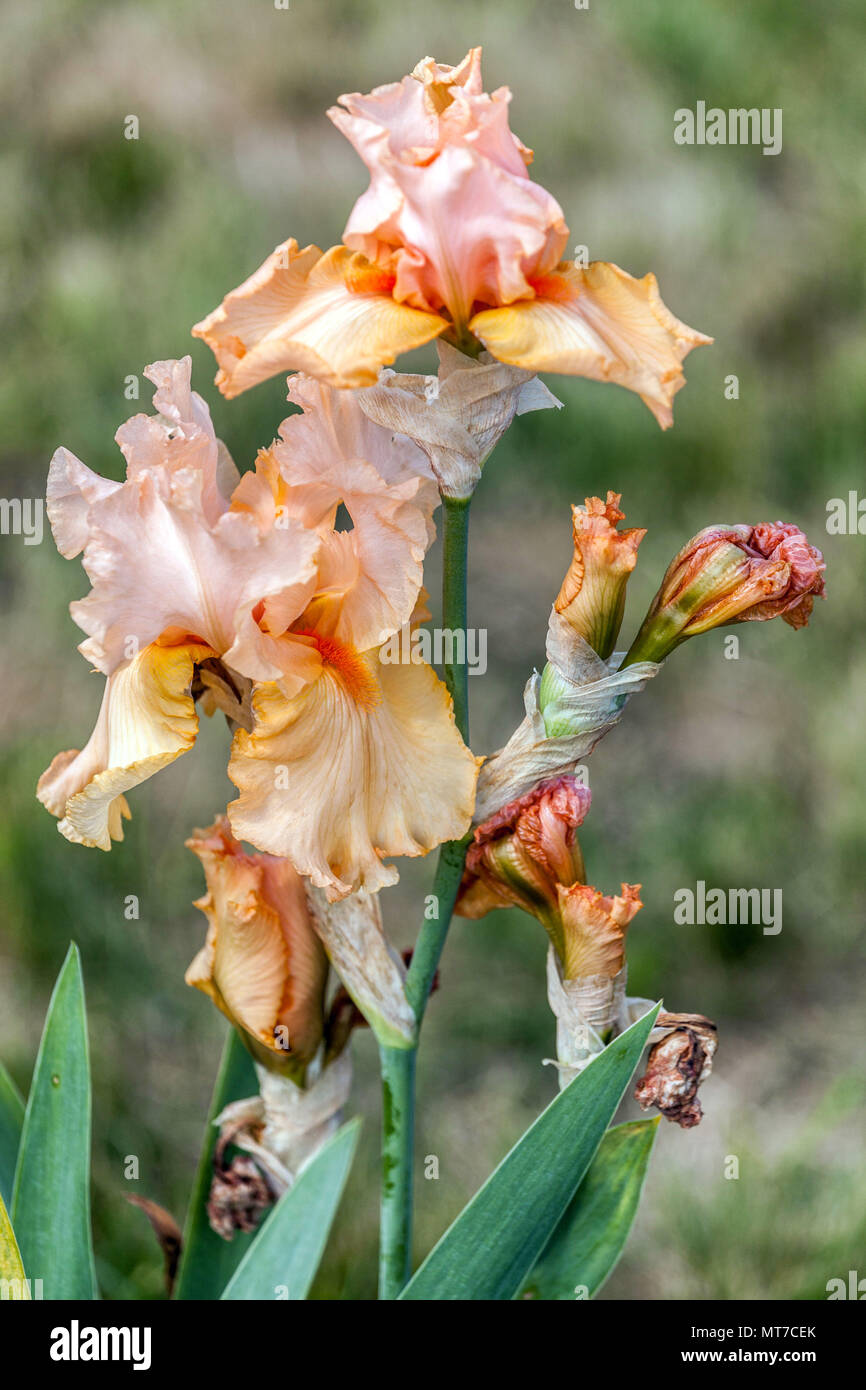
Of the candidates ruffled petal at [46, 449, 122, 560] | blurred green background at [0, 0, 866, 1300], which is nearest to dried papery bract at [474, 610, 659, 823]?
ruffled petal at [46, 449, 122, 560]

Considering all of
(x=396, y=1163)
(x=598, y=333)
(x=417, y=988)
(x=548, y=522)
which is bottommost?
(x=396, y=1163)

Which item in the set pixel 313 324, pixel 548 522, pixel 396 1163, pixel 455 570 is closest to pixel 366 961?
pixel 396 1163

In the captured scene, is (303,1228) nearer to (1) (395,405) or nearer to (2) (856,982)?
(1) (395,405)

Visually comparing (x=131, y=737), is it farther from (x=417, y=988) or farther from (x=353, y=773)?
(x=417, y=988)

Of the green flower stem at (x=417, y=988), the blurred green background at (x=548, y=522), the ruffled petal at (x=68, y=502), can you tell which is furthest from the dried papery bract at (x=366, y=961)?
the blurred green background at (x=548, y=522)

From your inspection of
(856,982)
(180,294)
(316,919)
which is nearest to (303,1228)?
(316,919)

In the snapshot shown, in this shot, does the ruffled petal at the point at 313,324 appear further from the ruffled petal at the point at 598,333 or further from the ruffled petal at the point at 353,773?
the ruffled petal at the point at 353,773
